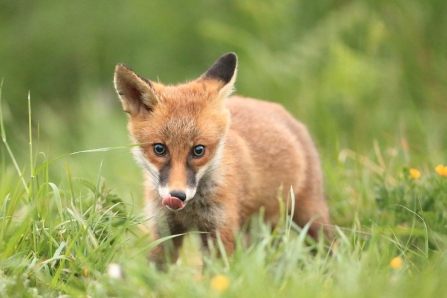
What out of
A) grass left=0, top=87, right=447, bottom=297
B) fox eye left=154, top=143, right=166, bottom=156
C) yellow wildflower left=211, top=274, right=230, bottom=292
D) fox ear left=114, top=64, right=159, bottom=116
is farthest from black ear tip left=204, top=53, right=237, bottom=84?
yellow wildflower left=211, top=274, right=230, bottom=292

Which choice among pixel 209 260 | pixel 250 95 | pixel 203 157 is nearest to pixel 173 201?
pixel 203 157

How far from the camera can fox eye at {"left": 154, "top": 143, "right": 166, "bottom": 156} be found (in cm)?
450

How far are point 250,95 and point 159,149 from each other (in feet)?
16.8

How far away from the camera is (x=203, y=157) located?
14.9 feet

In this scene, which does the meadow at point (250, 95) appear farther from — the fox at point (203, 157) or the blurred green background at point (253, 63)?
the fox at point (203, 157)

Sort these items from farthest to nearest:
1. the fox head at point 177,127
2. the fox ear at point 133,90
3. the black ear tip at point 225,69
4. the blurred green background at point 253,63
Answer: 1. the blurred green background at point 253,63
2. the black ear tip at point 225,69
3. the fox ear at point 133,90
4. the fox head at point 177,127

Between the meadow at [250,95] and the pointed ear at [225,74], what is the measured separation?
997 millimetres

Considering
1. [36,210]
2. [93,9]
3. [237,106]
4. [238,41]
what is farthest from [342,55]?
[93,9]

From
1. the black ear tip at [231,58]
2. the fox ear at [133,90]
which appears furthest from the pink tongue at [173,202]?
the black ear tip at [231,58]

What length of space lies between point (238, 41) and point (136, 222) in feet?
19.1

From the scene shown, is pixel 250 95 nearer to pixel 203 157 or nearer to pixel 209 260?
pixel 203 157

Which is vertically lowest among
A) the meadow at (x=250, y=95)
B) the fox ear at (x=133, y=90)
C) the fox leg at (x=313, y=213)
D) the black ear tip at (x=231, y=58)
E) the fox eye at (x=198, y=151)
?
the fox leg at (x=313, y=213)

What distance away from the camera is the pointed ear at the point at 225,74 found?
492cm

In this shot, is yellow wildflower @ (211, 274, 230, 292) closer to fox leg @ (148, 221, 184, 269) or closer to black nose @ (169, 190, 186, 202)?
black nose @ (169, 190, 186, 202)
